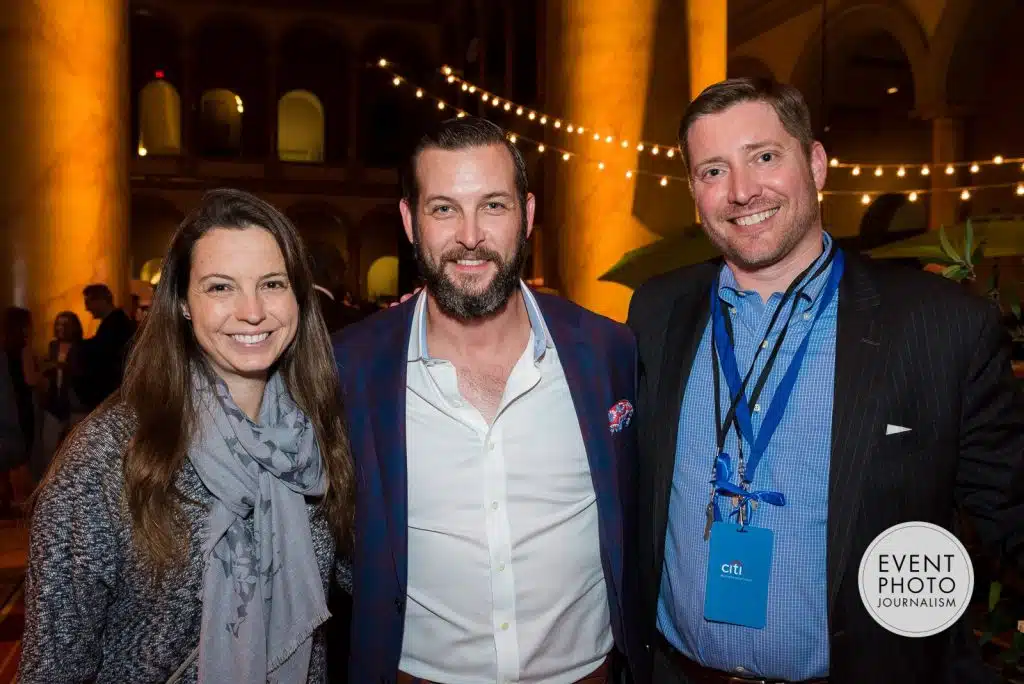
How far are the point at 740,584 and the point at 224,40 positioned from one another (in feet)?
73.6

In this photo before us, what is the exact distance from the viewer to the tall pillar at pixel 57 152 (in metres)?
5.27

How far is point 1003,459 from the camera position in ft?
5.64

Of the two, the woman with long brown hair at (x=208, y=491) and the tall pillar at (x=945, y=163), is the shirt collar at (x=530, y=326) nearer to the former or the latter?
the woman with long brown hair at (x=208, y=491)

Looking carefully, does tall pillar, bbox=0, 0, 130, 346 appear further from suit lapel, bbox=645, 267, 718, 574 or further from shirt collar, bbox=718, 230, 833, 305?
shirt collar, bbox=718, 230, 833, 305

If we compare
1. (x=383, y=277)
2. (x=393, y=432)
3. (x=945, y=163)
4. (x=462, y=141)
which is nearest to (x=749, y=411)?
(x=393, y=432)

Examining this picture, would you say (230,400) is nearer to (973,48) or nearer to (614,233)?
(614,233)

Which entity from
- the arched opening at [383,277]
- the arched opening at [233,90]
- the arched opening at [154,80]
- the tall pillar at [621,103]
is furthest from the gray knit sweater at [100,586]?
the arched opening at [154,80]

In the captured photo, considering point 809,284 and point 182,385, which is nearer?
point 182,385

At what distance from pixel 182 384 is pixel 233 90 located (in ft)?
71.7

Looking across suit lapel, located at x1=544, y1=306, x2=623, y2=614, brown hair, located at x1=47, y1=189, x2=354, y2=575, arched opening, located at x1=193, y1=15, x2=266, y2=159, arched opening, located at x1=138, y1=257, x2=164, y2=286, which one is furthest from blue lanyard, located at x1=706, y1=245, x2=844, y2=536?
arched opening, located at x1=138, y1=257, x2=164, y2=286

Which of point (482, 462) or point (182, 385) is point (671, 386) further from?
point (182, 385)

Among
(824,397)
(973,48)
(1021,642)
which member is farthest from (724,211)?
(973,48)

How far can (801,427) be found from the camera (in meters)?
1.81

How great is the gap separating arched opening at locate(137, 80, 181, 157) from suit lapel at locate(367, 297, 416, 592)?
2140 cm
